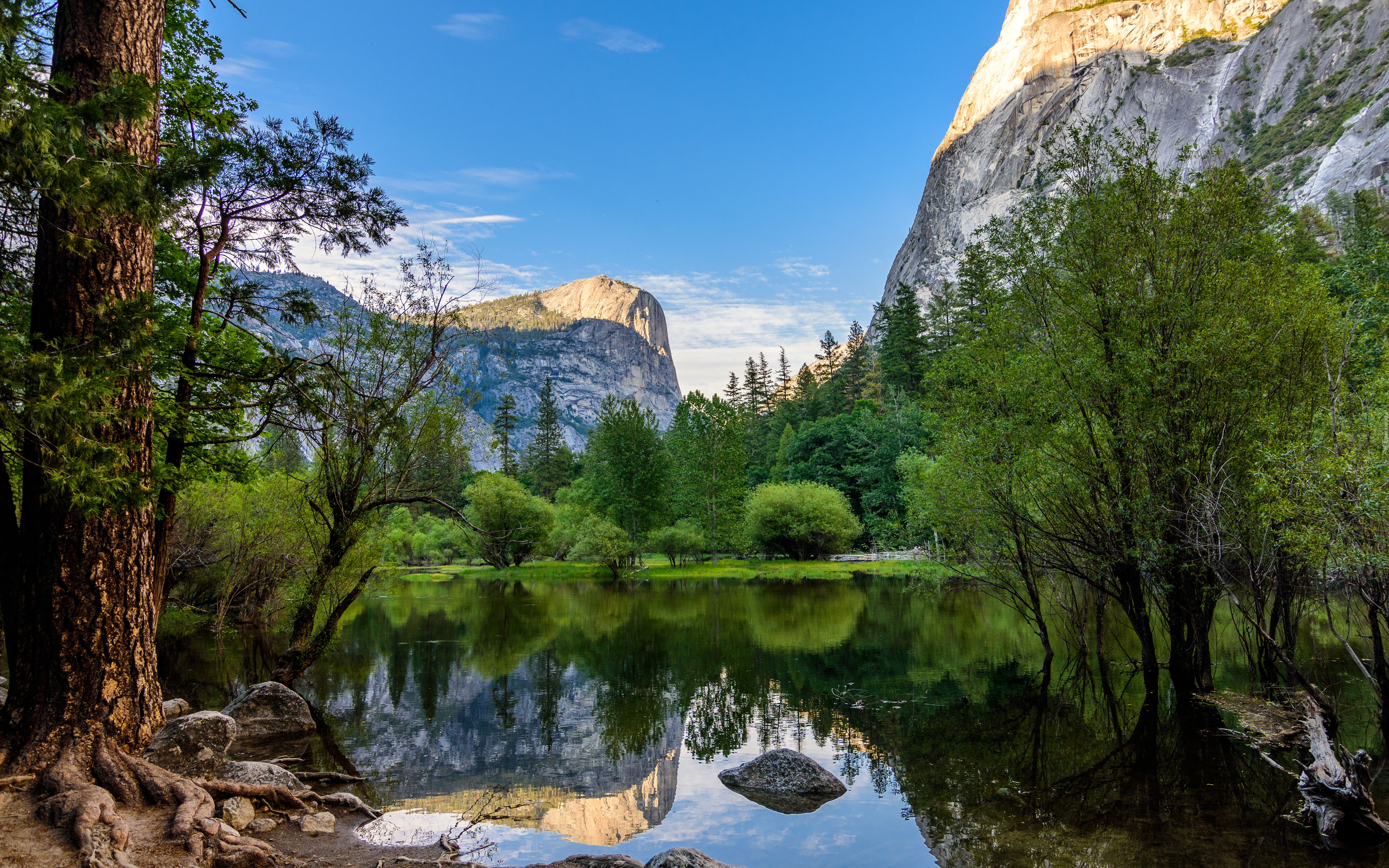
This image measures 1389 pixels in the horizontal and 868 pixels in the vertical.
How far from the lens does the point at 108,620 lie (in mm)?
6727

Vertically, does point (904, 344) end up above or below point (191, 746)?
above

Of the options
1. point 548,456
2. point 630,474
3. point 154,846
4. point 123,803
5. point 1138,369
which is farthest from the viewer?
point 548,456

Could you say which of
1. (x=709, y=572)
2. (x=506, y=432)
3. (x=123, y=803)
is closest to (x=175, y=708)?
(x=123, y=803)

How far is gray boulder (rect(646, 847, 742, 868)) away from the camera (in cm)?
648

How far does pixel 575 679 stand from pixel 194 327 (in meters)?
11.9

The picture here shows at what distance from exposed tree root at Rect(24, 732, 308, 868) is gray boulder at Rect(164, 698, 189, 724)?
5.82 meters

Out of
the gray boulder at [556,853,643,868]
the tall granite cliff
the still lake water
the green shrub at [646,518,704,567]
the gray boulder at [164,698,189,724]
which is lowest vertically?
the still lake water

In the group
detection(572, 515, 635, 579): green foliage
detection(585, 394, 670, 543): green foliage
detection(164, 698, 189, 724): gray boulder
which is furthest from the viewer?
detection(585, 394, 670, 543): green foliage

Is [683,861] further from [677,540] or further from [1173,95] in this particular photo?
[1173,95]

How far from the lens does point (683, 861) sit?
21.4 ft

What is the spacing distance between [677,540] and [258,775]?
46.5 m

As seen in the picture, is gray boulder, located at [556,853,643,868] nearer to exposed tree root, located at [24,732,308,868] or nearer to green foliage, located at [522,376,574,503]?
exposed tree root, located at [24,732,308,868]

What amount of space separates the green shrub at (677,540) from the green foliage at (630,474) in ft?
3.19

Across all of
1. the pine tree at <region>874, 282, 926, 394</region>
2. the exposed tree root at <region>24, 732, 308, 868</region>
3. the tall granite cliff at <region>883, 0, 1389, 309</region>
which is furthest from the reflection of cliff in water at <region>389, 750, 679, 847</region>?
the tall granite cliff at <region>883, 0, 1389, 309</region>
